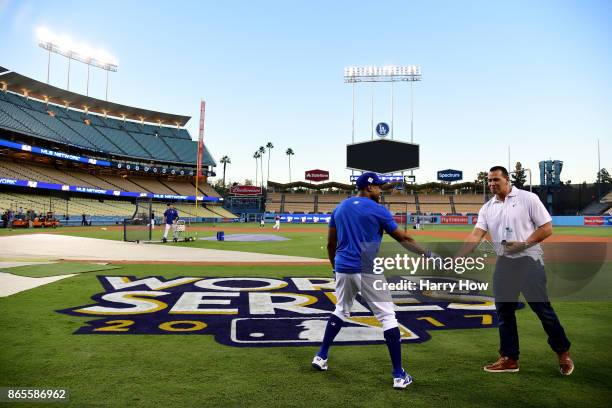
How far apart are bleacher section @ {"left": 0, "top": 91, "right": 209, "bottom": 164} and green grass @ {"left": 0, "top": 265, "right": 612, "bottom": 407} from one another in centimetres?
5521

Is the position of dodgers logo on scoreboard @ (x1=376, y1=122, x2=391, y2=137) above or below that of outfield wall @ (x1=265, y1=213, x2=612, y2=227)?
above

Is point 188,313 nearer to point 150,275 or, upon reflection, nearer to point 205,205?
point 150,275

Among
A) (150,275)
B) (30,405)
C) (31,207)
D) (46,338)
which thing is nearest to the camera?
(30,405)

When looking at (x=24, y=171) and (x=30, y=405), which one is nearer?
(x=30, y=405)

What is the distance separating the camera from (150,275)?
33.1 ft

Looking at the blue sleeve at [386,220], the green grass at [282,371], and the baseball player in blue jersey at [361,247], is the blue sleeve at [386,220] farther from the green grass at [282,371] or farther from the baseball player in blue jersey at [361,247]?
the green grass at [282,371]

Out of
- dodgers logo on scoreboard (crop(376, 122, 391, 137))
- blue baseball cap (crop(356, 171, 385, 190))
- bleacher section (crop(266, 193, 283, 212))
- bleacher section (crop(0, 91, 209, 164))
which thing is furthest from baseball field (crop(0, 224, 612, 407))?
bleacher section (crop(266, 193, 283, 212))

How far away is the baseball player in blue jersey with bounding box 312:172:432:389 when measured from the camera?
12.3 ft

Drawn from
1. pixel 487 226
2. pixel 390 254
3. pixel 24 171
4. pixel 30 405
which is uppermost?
pixel 24 171

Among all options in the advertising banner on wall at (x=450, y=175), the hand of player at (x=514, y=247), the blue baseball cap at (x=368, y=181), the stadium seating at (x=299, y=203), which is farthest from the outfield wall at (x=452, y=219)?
the blue baseball cap at (x=368, y=181)

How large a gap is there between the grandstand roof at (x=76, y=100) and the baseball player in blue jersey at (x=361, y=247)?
66171mm

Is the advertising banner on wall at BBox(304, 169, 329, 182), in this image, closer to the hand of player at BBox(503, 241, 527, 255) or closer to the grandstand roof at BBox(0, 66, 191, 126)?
the grandstand roof at BBox(0, 66, 191, 126)

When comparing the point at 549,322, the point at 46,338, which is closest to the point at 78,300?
the point at 46,338

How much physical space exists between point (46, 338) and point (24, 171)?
180 ft
